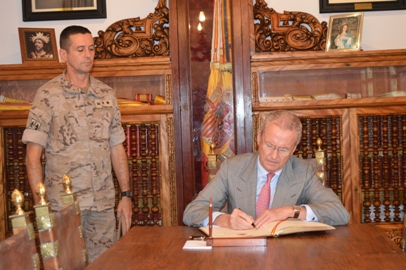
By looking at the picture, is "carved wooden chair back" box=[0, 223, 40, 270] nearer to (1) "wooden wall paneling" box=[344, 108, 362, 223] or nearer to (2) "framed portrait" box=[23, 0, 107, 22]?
(1) "wooden wall paneling" box=[344, 108, 362, 223]

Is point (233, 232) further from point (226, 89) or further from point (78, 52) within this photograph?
point (226, 89)

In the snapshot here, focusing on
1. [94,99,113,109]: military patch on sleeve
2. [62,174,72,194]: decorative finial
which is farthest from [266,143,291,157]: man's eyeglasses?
[94,99,113,109]: military patch on sleeve

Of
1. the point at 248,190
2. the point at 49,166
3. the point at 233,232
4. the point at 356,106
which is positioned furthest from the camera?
the point at 356,106

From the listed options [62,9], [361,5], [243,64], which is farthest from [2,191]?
[361,5]

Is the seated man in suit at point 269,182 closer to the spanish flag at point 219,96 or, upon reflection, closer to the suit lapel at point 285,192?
the suit lapel at point 285,192

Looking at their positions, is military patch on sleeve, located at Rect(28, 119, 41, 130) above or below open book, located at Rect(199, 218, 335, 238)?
above

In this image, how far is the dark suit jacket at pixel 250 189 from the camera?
8.99 feet

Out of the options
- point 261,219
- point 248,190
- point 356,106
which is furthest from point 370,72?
point 261,219

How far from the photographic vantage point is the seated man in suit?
273 cm

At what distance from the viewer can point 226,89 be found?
183 inches

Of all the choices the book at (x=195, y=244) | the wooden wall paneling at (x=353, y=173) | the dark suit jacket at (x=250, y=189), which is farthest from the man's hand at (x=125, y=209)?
the wooden wall paneling at (x=353, y=173)

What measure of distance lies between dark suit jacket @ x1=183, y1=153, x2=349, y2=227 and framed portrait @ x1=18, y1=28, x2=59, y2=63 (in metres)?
2.39

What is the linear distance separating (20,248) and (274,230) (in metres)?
1.08

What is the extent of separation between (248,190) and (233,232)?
0.53 metres
